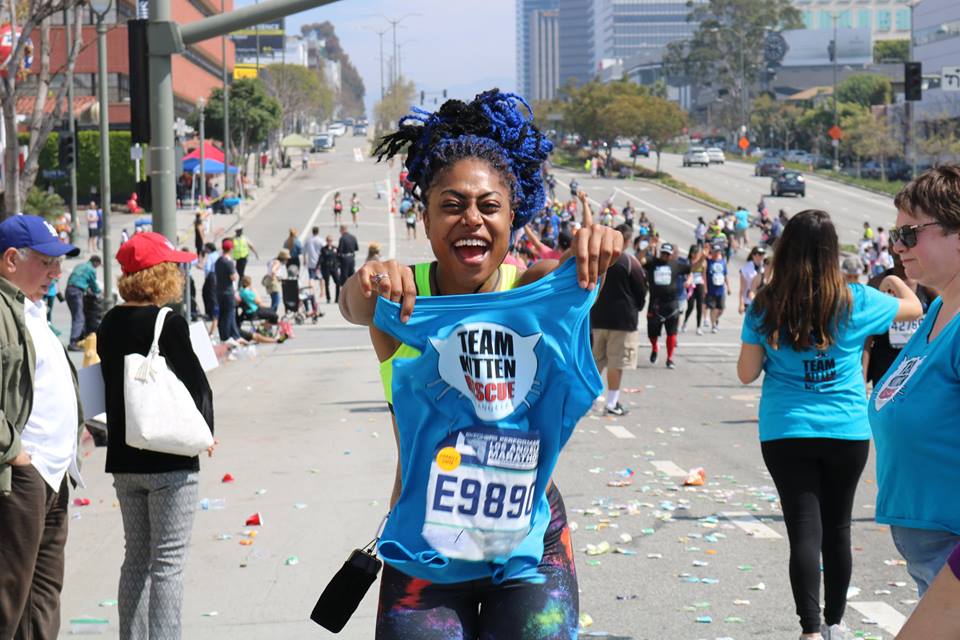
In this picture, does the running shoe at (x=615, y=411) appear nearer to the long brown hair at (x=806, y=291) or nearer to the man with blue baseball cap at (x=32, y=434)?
the long brown hair at (x=806, y=291)

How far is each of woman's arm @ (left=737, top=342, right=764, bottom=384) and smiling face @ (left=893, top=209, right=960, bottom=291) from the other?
1.89 meters

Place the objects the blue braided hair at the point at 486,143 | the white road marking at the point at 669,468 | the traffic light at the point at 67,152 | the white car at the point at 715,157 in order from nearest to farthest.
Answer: the blue braided hair at the point at 486,143 → the white road marking at the point at 669,468 → the traffic light at the point at 67,152 → the white car at the point at 715,157

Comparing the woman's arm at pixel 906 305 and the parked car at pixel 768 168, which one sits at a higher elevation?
the parked car at pixel 768 168

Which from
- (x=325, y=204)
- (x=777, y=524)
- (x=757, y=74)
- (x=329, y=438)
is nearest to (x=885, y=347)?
(x=777, y=524)

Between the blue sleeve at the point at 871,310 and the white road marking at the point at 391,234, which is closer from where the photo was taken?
the blue sleeve at the point at 871,310

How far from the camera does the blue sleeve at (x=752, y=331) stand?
5.76 m

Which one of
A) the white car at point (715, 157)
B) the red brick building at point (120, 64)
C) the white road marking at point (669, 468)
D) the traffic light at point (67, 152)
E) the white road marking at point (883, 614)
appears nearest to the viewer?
the white road marking at point (883, 614)

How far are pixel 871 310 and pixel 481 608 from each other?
3043mm

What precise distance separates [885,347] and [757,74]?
143m

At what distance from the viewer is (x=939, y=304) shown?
3951 mm

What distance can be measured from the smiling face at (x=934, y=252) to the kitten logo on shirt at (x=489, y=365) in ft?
4.18

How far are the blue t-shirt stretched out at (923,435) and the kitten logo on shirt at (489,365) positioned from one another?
42.9 inches

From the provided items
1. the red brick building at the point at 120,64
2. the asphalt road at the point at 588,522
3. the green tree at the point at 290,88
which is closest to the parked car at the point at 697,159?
the green tree at the point at 290,88

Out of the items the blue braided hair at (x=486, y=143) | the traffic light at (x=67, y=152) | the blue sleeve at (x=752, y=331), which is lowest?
the blue sleeve at (x=752, y=331)
